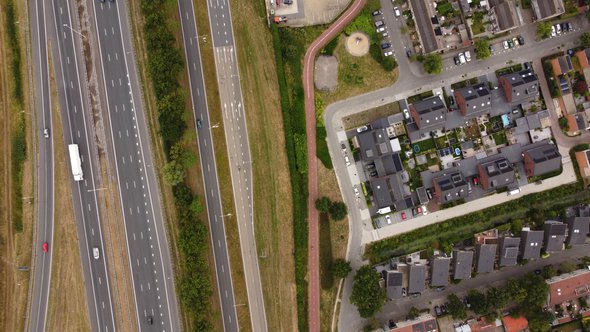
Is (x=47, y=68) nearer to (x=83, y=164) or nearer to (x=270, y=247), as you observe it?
(x=83, y=164)

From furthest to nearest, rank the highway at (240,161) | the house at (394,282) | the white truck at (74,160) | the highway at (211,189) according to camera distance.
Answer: the house at (394,282) → the highway at (240,161) → the highway at (211,189) → the white truck at (74,160)

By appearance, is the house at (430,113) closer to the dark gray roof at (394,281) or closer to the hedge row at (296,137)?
the hedge row at (296,137)

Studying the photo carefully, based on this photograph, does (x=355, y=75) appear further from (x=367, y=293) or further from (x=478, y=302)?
(x=478, y=302)

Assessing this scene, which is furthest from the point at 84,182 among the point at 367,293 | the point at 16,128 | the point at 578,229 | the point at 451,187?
the point at 578,229

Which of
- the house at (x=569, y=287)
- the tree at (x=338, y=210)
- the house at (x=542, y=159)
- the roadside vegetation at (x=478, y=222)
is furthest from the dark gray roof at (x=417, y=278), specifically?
the house at (x=542, y=159)

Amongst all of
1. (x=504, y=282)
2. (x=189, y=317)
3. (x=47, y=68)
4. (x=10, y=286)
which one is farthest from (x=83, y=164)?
(x=504, y=282)

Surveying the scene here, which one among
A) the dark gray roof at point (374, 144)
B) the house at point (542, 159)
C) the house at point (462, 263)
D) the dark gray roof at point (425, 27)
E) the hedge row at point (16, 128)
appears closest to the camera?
the hedge row at point (16, 128)

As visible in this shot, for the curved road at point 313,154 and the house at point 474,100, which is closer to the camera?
the house at point 474,100

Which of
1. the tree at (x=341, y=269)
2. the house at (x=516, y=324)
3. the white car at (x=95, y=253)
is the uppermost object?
the white car at (x=95, y=253)
